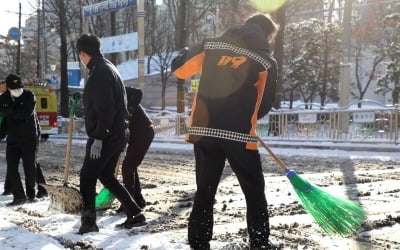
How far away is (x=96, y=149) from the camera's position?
495 cm

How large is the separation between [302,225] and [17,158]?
3.97 metres

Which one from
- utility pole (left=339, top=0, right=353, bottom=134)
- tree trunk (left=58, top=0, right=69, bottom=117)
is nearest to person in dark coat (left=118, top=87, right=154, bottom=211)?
utility pole (left=339, top=0, right=353, bottom=134)

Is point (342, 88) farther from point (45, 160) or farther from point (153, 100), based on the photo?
point (153, 100)

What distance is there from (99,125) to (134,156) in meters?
1.46

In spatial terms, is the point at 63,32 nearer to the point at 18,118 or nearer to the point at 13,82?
the point at 13,82

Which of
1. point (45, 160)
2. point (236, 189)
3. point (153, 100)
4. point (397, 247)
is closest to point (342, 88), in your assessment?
point (45, 160)

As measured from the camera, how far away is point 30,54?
59219 mm

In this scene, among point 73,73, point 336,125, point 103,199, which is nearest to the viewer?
point 103,199

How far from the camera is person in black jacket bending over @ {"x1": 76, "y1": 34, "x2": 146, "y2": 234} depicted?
4887mm

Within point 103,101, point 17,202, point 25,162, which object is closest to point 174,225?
point 103,101

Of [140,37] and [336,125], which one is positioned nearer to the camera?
[336,125]

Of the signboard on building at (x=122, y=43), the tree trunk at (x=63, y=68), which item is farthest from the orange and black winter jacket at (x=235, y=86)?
the tree trunk at (x=63, y=68)

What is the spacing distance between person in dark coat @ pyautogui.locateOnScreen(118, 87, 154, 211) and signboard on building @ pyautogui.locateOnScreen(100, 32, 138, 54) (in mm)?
19226

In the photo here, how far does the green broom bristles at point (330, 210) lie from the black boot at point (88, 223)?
1.87 meters
